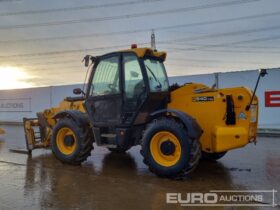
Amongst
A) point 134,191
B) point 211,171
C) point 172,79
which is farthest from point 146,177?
point 172,79

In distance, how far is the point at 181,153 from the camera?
19.2 ft

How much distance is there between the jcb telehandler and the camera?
5992mm

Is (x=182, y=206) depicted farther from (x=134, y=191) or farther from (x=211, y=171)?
(x=211, y=171)

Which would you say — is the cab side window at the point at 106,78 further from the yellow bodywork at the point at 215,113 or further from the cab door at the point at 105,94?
the yellow bodywork at the point at 215,113

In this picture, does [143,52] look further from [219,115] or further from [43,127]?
[43,127]

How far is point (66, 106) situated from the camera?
8.56 m

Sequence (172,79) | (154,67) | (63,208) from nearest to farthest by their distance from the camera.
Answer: (63,208), (154,67), (172,79)

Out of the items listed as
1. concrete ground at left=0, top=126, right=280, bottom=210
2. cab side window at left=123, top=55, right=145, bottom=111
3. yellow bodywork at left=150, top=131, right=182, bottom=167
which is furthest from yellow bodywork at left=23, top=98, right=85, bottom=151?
yellow bodywork at left=150, top=131, right=182, bottom=167

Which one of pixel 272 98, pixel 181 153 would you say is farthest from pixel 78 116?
pixel 272 98

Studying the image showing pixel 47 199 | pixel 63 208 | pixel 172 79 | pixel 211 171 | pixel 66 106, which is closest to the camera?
pixel 63 208

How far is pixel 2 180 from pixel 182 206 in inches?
130

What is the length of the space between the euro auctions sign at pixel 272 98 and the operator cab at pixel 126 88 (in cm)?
578

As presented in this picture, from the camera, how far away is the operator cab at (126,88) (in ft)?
21.9

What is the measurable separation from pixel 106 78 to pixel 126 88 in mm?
569
